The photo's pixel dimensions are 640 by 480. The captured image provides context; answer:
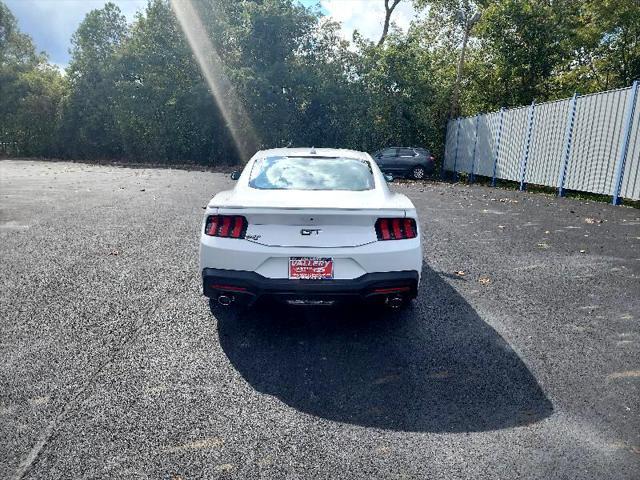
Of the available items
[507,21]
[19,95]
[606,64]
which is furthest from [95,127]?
[606,64]

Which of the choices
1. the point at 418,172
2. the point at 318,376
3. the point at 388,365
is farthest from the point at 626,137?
the point at 418,172

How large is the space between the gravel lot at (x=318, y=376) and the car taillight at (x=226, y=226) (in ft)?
2.79

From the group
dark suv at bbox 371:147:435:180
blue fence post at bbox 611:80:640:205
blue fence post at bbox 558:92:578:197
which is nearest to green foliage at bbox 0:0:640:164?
dark suv at bbox 371:147:435:180

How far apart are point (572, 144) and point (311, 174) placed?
11.3 m

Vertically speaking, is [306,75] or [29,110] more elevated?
[306,75]

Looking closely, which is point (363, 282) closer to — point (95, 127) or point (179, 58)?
point (179, 58)

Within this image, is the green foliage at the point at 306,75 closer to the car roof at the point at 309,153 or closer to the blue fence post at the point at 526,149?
the blue fence post at the point at 526,149

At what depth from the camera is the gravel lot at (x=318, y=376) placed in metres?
2.46

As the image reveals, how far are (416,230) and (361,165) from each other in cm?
124

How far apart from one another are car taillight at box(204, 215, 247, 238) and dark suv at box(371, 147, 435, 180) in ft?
66.3

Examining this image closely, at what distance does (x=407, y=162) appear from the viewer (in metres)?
23.7

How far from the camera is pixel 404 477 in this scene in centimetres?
233

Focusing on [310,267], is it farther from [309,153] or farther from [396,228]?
[309,153]

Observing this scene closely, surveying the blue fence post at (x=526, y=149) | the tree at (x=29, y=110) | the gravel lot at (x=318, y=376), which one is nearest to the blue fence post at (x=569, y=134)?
the blue fence post at (x=526, y=149)
